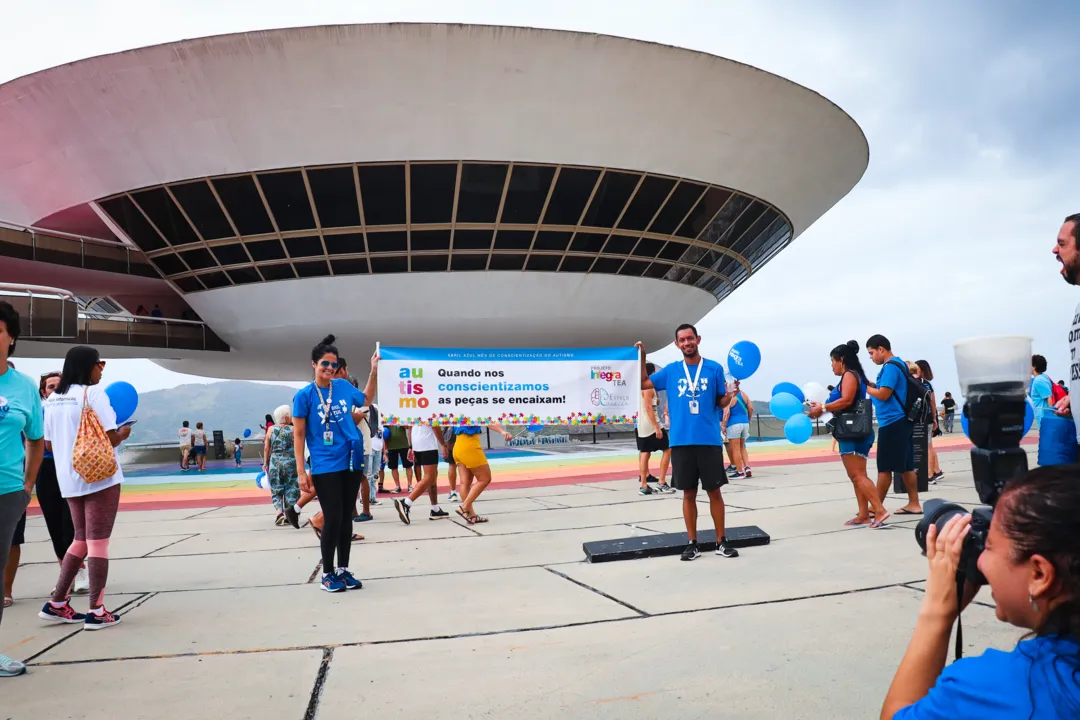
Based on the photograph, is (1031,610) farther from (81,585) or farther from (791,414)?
(791,414)

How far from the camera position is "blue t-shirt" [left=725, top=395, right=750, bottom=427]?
1271 centimetres

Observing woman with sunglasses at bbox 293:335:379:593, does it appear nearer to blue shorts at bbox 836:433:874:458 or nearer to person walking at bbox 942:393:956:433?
blue shorts at bbox 836:433:874:458

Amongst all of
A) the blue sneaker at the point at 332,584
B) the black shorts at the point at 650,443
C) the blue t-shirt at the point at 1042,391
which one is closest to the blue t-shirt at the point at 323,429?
the blue sneaker at the point at 332,584

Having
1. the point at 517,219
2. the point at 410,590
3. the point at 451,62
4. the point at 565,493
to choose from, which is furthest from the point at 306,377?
the point at 410,590

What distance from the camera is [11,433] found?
12.3ft

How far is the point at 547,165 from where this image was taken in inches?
859

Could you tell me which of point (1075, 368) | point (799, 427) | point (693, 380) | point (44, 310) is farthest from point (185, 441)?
point (1075, 368)

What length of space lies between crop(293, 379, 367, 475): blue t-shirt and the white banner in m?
3.86

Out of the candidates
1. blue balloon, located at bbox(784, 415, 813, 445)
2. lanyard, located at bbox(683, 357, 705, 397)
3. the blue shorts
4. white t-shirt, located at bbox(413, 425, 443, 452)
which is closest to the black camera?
lanyard, located at bbox(683, 357, 705, 397)

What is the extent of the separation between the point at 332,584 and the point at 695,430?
316 centimetres

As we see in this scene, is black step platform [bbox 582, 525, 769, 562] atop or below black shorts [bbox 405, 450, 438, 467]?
below

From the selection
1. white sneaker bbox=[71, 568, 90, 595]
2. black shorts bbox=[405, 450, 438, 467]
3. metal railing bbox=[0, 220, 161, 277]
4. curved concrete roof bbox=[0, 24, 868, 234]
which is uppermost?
curved concrete roof bbox=[0, 24, 868, 234]

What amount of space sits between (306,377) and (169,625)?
3624 centimetres

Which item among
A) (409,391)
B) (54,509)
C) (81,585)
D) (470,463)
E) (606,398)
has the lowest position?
(81,585)
